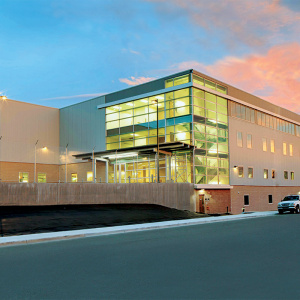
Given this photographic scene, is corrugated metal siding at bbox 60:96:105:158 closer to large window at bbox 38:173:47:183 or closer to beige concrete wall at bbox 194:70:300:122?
large window at bbox 38:173:47:183

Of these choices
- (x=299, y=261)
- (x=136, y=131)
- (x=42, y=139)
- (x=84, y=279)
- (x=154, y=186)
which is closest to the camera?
(x=84, y=279)

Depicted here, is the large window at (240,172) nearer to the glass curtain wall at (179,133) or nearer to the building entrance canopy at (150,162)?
the glass curtain wall at (179,133)

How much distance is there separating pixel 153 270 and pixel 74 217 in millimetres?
13283

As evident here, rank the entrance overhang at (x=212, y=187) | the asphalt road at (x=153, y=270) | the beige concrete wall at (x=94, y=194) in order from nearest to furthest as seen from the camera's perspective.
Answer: the asphalt road at (x=153, y=270)
the beige concrete wall at (x=94, y=194)
the entrance overhang at (x=212, y=187)

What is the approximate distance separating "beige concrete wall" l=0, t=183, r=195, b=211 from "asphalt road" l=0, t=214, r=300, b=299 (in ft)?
43.4

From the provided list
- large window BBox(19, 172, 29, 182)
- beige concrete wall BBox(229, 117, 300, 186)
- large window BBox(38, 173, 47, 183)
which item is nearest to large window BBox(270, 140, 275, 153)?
beige concrete wall BBox(229, 117, 300, 186)

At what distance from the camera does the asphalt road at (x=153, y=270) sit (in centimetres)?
629

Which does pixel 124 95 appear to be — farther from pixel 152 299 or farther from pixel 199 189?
pixel 152 299

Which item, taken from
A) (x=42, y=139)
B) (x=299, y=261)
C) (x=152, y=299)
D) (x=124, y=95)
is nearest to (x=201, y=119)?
(x=124, y=95)

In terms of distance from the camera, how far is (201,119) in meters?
39.3

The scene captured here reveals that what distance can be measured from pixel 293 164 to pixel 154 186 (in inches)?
1344

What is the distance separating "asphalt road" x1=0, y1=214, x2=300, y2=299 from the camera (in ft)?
20.6

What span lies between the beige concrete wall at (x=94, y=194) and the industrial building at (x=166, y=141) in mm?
2791

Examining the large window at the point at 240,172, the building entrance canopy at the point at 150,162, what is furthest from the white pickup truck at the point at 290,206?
the large window at the point at 240,172
